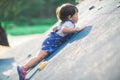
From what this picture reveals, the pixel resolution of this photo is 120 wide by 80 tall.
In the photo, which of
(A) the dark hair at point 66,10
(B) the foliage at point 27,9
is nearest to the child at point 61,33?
(A) the dark hair at point 66,10

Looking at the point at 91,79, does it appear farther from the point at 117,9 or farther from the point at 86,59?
the point at 117,9

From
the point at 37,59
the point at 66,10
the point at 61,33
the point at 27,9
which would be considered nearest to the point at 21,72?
the point at 37,59

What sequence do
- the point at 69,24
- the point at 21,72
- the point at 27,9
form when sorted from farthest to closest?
the point at 27,9 < the point at 69,24 < the point at 21,72

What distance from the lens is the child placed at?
313 cm

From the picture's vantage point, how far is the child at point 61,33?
3.13 metres

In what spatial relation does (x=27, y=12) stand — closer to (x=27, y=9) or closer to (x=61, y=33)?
(x=27, y=9)

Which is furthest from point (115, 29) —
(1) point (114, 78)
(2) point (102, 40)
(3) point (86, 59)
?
(1) point (114, 78)

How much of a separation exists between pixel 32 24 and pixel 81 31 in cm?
2359

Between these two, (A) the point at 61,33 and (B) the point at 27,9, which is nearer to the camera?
(A) the point at 61,33

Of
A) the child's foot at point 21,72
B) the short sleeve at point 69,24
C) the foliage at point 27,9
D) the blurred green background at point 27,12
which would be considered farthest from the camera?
the foliage at point 27,9

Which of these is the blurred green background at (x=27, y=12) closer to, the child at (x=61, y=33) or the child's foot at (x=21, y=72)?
the child at (x=61, y=33)

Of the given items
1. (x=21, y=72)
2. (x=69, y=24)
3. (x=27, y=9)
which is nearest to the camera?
(x=21, y=72)

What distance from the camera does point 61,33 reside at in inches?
127

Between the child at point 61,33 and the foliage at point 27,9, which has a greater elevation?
the foliage at point 27,9
